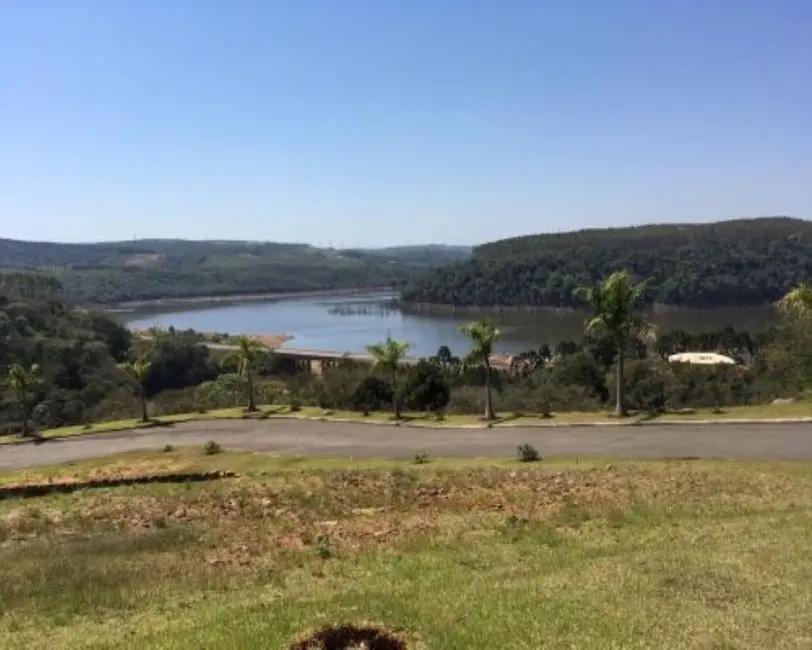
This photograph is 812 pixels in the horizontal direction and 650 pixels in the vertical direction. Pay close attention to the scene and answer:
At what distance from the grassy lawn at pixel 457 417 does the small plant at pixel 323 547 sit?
43.8 ft

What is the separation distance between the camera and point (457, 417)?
94.1 ft

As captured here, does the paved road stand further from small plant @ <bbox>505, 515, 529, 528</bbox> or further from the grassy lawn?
small plant @ <bbox>505, 515, 529, 528</bbox>

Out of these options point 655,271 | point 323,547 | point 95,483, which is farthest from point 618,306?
→ point 655,271

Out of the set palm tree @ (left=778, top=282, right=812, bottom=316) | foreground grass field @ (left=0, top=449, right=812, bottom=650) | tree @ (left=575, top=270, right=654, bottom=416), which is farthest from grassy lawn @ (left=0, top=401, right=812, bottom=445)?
foreground grass field @ (left=0, top=449, right=812, bottom=650)

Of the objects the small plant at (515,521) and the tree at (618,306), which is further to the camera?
the tree at (618,306)

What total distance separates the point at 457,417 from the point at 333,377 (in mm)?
40213

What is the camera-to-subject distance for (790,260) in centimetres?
16262

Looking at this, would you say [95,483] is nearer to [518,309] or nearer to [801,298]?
[801,298]

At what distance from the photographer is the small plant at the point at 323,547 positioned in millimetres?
11727

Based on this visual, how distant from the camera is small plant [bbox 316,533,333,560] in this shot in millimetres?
11727

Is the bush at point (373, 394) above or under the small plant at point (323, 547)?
under

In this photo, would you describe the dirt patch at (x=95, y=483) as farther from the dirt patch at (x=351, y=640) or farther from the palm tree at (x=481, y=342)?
the dirt patch at (x=351, y=640)

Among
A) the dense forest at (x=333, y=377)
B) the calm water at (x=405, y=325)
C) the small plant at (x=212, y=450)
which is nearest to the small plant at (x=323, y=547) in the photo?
the small plant at (x=212, y=450)

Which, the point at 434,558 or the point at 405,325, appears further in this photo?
the point at 405,325
